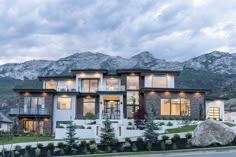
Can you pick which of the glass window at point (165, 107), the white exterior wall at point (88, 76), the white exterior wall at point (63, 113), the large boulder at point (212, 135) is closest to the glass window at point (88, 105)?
the white exterior wall at point (63, 113)

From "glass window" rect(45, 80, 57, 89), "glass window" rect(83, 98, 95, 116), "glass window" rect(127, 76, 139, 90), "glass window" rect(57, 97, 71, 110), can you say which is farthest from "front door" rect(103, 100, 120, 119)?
"glass window" rect(45, 80, 57, 89)

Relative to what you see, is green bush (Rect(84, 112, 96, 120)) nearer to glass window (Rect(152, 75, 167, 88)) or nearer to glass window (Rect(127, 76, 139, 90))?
glass window (Rect(127, 76, 139, 90))

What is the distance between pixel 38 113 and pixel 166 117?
14.8m

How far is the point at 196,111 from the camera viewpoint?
47500 mm

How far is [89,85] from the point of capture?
52.0 metres

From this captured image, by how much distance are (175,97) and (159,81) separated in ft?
13.1

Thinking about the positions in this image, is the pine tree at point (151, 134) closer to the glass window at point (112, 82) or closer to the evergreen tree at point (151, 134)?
the evergreen tree at point (151, 134)

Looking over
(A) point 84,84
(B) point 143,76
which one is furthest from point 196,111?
(A) point 84,84

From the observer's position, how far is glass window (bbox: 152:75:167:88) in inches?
1988

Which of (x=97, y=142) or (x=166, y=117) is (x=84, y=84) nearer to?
(x=166, y=117)

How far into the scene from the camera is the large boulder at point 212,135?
31766 mm

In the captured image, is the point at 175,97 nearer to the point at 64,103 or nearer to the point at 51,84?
the point at 64,103

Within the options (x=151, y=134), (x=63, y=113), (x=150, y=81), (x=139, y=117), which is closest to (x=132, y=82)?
(x=150, y=81)

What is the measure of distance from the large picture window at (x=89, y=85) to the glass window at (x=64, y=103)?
109 inches
